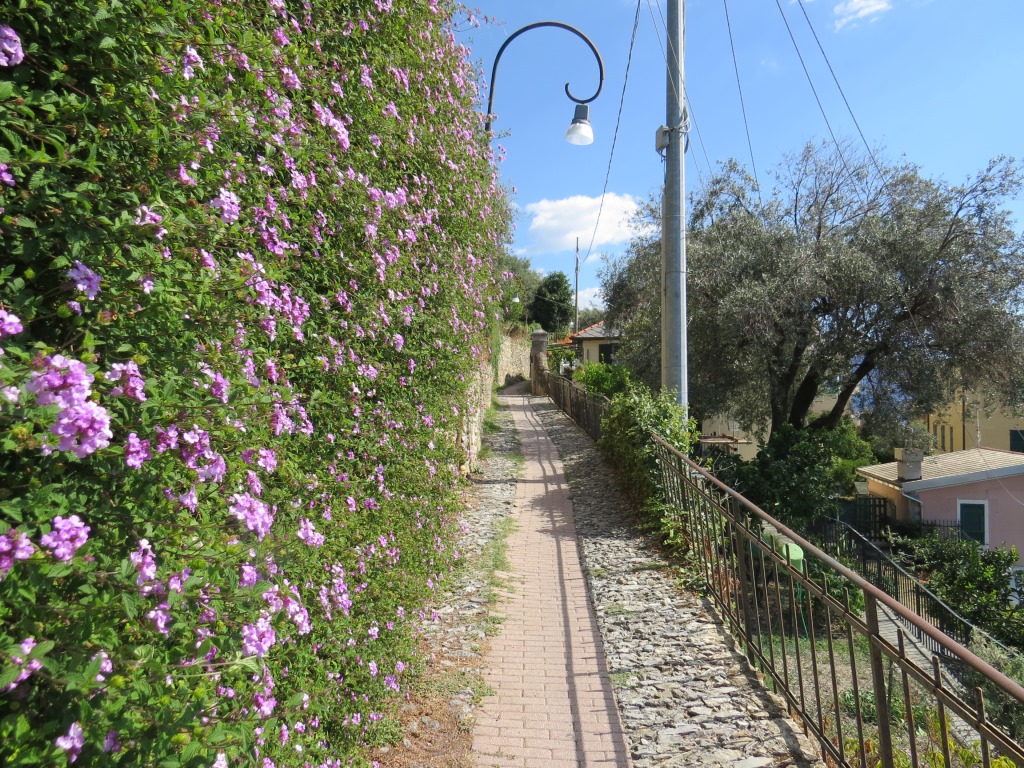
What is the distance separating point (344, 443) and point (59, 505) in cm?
153

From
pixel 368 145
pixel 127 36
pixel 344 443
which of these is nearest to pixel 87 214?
pixel 127 36

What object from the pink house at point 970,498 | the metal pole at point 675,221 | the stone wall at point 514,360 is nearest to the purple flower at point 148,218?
the metal pole at point 675,221

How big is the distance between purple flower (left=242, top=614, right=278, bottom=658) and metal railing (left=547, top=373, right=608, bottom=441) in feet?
36.5

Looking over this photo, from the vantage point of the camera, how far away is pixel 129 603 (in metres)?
1.12

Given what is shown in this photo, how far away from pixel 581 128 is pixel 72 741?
778 cm

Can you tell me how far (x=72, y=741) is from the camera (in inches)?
41.4

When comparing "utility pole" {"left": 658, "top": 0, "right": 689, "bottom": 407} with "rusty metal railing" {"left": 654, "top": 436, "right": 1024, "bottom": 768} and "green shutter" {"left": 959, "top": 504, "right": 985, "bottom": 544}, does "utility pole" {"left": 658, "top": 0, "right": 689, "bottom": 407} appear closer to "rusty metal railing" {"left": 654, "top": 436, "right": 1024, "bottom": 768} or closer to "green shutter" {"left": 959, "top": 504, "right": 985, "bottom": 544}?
"rusty metal railing" {"left": 654, "top": 436, "right": 1024, "bottom": 768}

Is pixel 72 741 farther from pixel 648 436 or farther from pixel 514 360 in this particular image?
pixel 514 360

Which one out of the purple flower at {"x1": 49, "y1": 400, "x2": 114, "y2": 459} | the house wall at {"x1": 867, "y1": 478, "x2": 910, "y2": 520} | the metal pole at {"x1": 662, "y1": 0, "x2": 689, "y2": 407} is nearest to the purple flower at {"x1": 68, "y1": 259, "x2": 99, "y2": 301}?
the purple flower at {"x1": 49, "y1": 400, "x2": 114, "y2": 459}

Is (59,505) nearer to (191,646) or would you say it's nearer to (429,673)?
(191,646)

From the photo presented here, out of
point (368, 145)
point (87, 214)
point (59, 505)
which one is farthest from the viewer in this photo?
point (368, 145)

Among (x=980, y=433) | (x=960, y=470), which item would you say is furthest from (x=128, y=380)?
(x=980, y=433)

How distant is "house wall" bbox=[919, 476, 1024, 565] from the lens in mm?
19984

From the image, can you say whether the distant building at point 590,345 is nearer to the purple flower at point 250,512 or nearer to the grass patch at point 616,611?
the grass patch at point 616,611
